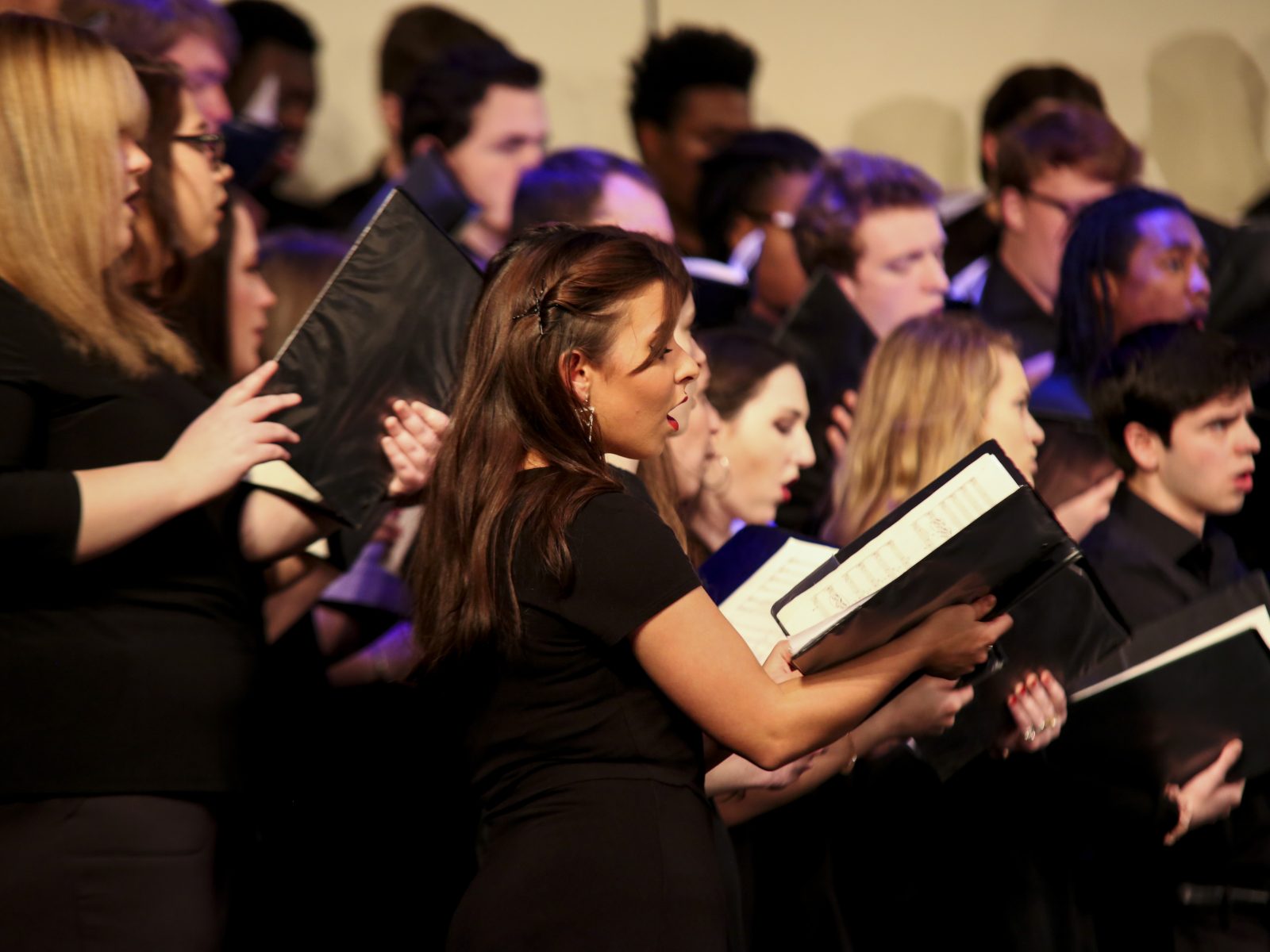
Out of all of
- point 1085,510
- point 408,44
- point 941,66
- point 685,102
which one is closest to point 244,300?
point 1085,510

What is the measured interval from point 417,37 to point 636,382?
3.16 metres

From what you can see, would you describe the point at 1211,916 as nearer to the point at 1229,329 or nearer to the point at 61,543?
the point at 1229,329

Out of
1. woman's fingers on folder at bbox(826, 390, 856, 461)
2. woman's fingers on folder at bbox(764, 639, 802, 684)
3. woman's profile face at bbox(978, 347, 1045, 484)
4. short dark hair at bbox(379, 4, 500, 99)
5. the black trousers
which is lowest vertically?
the black trousers

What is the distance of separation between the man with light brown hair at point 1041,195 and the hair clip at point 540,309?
2.30m

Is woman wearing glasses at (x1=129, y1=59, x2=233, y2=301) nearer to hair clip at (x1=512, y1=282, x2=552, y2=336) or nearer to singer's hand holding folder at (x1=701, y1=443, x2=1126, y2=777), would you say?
hair clip at (x1=512, y1=282, x2=552, y2=336)

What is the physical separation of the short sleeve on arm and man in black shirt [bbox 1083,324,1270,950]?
1.29 meters

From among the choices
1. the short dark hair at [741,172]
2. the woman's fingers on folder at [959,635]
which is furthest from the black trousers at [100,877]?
the short dark hair at [741,172]

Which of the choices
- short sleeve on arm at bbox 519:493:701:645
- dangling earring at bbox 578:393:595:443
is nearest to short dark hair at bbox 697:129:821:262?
dangling earring at bbox 578:393:595:443

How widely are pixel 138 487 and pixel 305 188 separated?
327 cm

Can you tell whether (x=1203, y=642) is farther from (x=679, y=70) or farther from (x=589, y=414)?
(x=679, y=70)

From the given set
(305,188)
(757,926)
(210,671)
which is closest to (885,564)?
(210,671)

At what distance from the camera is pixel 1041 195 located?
3857mm

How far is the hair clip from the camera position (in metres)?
1.69

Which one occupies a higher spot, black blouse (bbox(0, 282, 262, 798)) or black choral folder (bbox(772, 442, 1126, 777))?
black choral folder (bbox(772, 442, 1126, 777))
